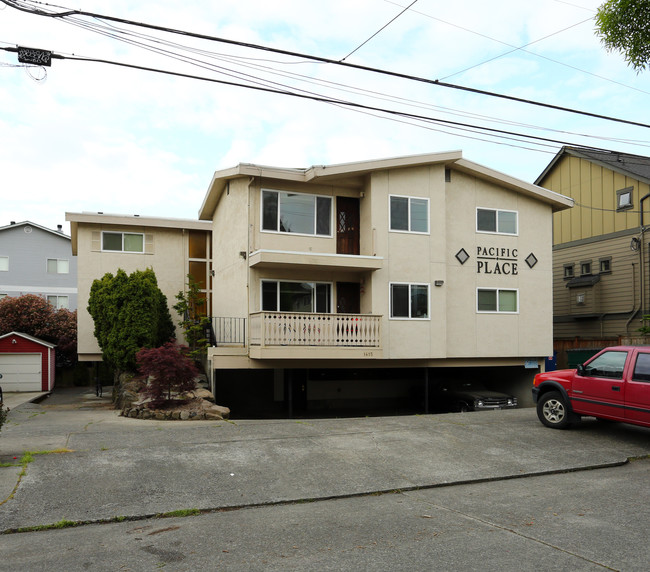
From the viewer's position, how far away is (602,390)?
420 inches

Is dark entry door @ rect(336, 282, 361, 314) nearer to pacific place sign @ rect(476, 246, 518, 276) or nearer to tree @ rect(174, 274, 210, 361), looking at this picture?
pacific place sign @ rect(476, 246, 518, 276)

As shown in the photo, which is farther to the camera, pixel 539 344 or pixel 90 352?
pixel 90 352

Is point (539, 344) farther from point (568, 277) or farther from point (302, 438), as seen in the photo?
point (302, 438)

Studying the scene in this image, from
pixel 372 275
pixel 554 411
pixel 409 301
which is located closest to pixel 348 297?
pixel 372 275

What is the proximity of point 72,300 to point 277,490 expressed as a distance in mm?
36118

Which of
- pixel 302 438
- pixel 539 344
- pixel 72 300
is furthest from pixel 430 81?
pixel 72 300

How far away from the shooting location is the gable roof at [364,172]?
691 inches

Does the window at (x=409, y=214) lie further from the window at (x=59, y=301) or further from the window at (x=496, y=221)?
the window at (x=59, y=301)

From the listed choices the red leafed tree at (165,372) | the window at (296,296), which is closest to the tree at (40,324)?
the window at (296,296)

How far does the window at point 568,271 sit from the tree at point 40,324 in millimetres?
25002

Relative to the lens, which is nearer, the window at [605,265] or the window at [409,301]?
the window at [409,301]

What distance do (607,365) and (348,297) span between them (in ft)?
31.4

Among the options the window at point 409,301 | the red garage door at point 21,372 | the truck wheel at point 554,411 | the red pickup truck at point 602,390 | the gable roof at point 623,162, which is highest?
the gable roof at point 623,162

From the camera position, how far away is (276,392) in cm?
2100
